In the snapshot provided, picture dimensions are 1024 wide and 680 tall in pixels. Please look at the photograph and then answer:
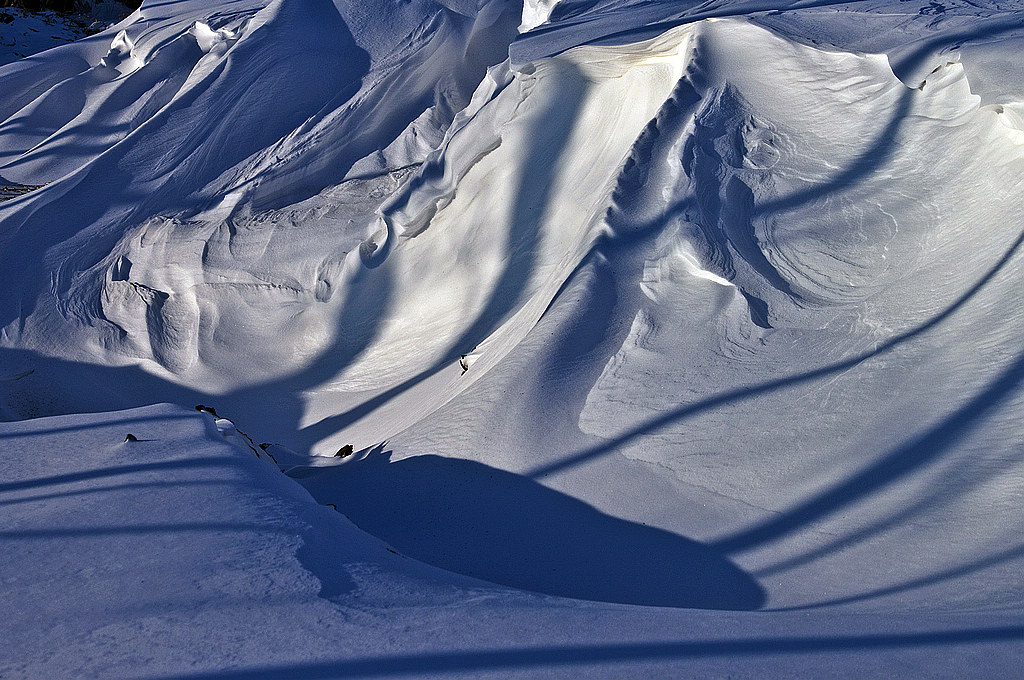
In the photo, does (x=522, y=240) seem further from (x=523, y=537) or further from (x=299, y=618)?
(x=299, y=618)

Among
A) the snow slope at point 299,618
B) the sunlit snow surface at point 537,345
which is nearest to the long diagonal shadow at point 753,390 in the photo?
the sunlit snow surface at point 537,345

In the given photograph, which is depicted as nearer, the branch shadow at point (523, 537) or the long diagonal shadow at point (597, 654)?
the long diagonal shadow at point (597, 654)

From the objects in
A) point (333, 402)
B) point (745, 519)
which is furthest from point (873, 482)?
point (333, 402)

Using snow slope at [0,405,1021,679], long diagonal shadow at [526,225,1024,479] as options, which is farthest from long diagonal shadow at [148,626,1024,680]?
long diagonal shadow at [526,225,1024,479]

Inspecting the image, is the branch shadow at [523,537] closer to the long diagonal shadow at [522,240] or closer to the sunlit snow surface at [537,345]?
the sunlit snow surface at [537,345]

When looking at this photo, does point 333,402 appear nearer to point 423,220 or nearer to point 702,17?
point 423,220

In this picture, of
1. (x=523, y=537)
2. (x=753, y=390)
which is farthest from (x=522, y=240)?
(x=523, y=537)

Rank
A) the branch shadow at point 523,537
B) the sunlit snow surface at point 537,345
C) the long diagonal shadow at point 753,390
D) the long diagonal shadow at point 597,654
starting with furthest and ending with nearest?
the long diagonal shadow at point 753,390
the branch shadow at point 523,537
the sunlit snow surface at point 537,345
the long diagonal shadow at point 597,654

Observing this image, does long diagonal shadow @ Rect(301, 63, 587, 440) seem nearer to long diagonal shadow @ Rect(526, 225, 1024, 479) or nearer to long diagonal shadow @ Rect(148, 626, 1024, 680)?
long diagonal shadow @ Rect(526, 225, 1024, 479)
